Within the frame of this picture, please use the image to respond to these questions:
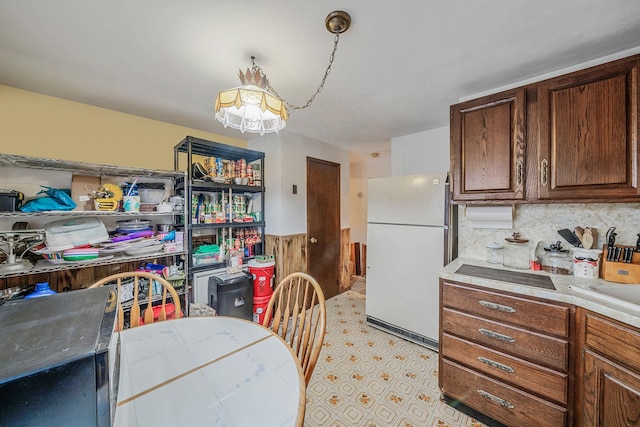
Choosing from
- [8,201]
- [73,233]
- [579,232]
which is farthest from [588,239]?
[8,201]

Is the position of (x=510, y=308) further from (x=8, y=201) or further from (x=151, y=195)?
(x=8, y=201)

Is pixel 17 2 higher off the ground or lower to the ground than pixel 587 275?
higher

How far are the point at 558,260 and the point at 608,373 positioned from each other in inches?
30.5

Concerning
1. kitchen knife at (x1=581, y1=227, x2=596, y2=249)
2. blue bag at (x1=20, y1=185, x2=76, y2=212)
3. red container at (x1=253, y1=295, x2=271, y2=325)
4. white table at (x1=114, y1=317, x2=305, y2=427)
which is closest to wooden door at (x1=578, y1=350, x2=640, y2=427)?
kitchen knife at (x1=581, y1=227, x2=596, y2=249)

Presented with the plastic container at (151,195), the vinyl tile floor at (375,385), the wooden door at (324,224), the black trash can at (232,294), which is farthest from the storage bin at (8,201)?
the wooden door at (324,224)

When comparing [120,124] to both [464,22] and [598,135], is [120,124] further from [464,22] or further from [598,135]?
[598,135]

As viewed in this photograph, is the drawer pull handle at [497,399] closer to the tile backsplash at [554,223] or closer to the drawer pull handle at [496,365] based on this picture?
the drawer pull handle at [496,365]

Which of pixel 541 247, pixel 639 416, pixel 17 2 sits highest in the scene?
pixel 17 2

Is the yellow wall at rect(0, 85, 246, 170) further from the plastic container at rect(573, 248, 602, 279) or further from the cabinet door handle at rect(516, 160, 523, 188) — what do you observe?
the plastic container at rect(573, 248, 602, 279)

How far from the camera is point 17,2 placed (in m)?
1.10

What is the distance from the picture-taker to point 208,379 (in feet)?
2.82

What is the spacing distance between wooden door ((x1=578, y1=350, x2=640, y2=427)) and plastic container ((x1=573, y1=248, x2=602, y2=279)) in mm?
553

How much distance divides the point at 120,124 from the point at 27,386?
8.55 feet

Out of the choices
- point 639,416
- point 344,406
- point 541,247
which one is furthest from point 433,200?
point 344,406
